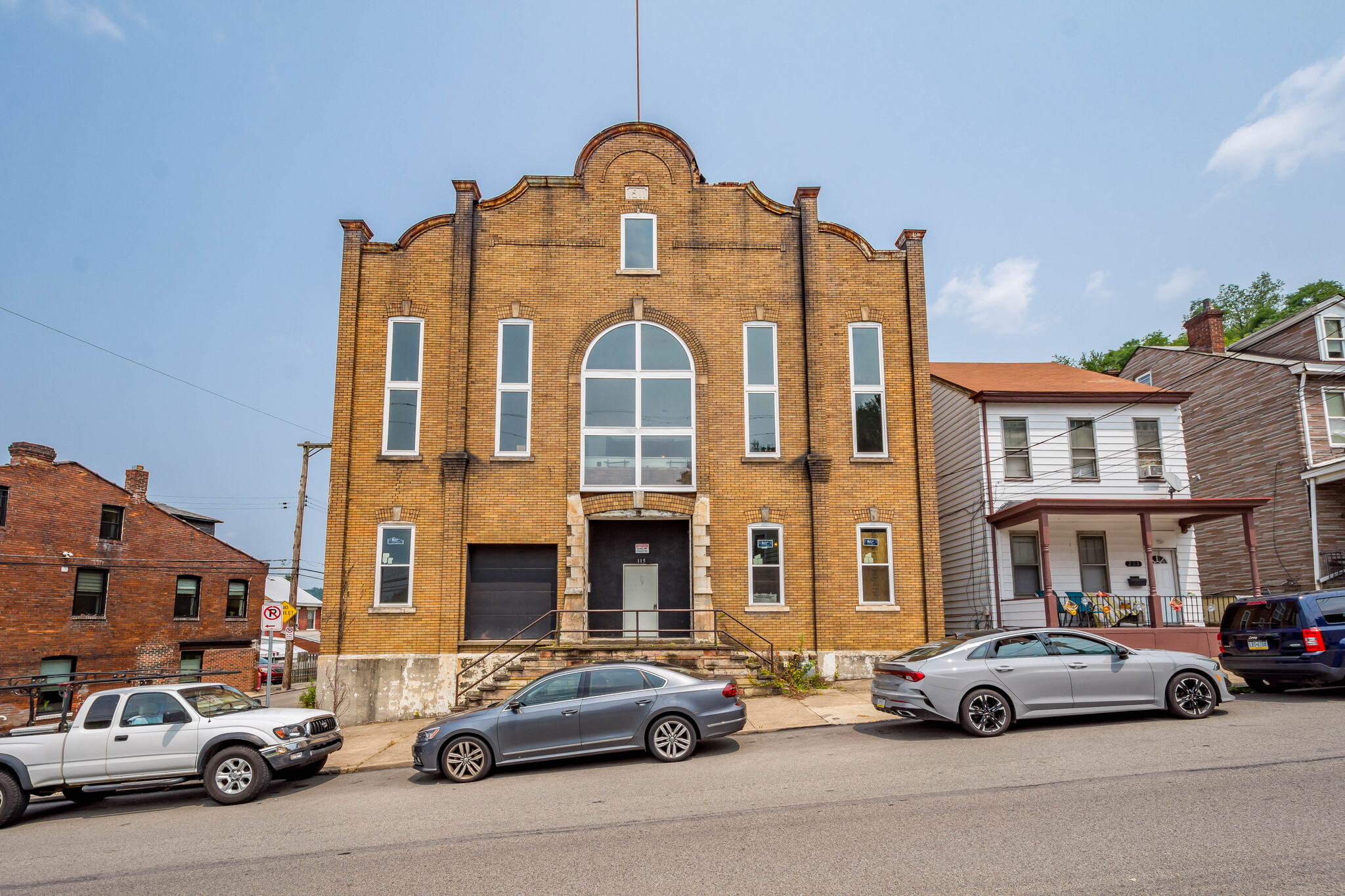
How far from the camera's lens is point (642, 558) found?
18.8 meters

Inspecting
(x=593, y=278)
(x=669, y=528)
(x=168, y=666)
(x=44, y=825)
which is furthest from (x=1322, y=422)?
(x=168, y=666)

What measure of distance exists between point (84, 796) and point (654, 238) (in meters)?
14.7

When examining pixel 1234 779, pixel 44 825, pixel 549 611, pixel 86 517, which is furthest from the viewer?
pixel 86 517

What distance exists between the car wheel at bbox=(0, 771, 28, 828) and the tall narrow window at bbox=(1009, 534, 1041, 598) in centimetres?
1877

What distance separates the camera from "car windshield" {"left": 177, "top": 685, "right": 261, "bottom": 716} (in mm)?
11172

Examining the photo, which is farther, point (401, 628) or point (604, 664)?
point (401, 628)

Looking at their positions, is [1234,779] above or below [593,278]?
below

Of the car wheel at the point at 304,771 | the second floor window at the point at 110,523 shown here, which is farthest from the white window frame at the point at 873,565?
the second floor window at the point at 110,523

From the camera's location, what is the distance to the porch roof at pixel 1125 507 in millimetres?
18172

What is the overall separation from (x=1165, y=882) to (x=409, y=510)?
1548 cm

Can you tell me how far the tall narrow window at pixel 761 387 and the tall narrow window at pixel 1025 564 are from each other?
6433 mm

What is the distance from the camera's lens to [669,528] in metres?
18.9

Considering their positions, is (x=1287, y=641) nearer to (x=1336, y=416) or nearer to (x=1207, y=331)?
(x=1336, y=416)

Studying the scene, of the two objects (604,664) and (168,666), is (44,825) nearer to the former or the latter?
(604,664)
